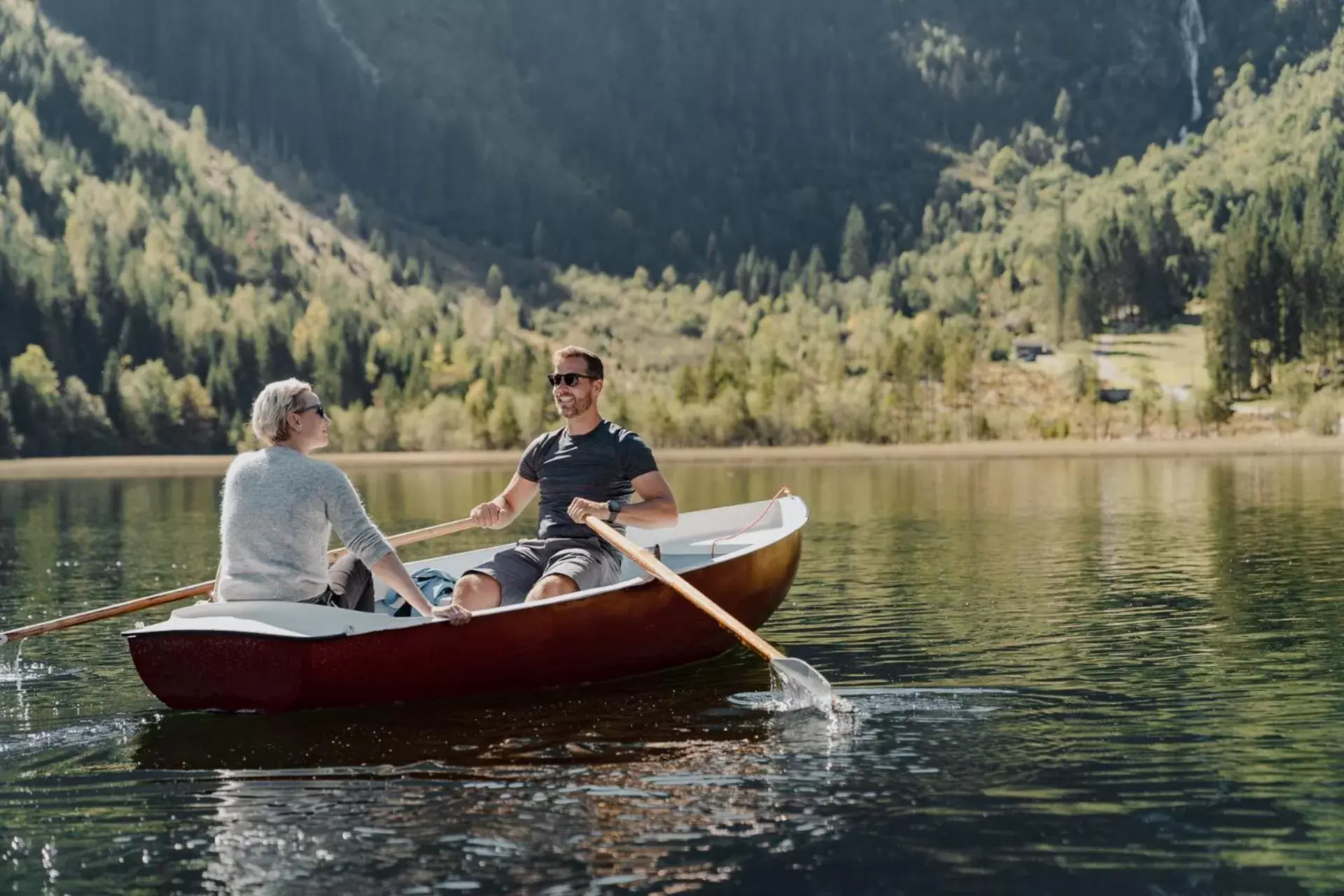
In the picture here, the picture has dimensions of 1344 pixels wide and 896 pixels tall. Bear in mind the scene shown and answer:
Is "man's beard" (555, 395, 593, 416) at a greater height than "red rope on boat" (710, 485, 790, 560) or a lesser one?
greater

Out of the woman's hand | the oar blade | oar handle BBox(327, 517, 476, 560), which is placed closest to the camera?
the oar blade

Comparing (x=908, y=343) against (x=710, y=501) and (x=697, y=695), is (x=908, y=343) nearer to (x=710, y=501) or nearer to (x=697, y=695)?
(x=710, y=501)

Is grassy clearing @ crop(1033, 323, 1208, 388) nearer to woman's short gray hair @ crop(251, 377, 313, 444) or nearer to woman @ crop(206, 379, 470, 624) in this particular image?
woman @ crop(206, 379, 470, 624)

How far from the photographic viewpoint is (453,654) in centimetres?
1465

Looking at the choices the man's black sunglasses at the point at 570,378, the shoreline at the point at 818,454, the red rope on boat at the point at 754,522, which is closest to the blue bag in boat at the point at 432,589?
the man's black sunglasses at the point at 570,378

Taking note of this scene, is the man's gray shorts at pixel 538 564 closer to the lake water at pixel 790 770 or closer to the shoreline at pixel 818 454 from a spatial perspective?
the lake water at pixel 790 770

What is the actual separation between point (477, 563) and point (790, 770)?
8.21 m

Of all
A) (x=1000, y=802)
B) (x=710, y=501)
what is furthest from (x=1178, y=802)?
(x=710, y=501)

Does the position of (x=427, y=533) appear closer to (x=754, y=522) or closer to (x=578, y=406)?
(x=754, y=522)

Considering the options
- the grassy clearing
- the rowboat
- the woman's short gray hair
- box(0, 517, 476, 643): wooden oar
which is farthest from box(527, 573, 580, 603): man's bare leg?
the grassy clearing

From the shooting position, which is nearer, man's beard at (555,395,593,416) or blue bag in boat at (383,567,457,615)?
man's beard at (555,395,593,416)

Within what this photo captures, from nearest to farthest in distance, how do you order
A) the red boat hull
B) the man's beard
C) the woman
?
1. the woman
2. the red boat hull
3. the man's beard

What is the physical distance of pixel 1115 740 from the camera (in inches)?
509

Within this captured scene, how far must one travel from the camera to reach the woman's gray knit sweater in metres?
13.0
